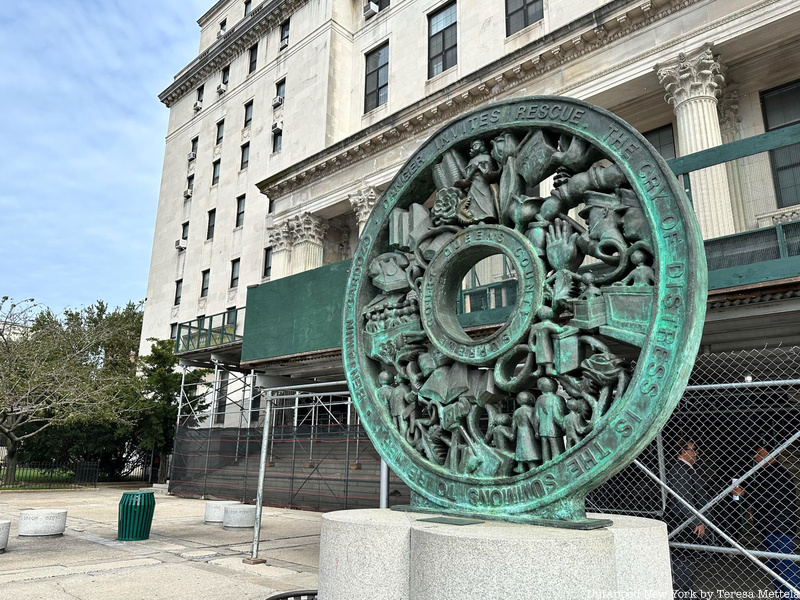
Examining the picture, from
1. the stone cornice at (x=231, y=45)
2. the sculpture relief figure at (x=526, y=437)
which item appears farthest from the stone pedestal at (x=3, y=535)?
the stone cornice at (x=231, y=45)

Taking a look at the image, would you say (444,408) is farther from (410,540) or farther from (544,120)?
(544,120)

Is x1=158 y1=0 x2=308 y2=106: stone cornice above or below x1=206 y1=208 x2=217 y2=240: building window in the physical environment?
above

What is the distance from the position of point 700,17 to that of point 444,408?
16.0m

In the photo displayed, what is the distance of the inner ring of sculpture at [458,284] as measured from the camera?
5082 millimetres

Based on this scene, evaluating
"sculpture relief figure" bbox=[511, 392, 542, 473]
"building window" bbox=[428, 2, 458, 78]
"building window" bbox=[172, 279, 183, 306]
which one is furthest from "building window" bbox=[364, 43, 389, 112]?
→ "sculpture relief figure" bbox=[511, 392, 542, 473]

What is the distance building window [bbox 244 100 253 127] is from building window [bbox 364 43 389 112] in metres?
10.2

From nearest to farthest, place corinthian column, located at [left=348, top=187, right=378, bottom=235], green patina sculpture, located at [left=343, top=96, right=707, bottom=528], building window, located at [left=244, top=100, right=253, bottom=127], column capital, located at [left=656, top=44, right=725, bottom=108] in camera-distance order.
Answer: green patina sculpture, located at [left=343, top=96, right=707, bottom=528] < column capital, located at [left=656, top=44, right=725, bottom=108] < corinthian column, located at [left=348, top=187, right=378, bottom=235] < building window, located at [left=244, top=100, right=253, bottom=127]

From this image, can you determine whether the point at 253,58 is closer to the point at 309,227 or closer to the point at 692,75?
the point at 309,227

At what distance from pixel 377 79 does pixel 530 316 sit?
27.1 metres

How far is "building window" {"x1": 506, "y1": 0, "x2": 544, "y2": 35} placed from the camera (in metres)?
22.9

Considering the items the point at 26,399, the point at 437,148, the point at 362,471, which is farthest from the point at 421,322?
the point at 26,399

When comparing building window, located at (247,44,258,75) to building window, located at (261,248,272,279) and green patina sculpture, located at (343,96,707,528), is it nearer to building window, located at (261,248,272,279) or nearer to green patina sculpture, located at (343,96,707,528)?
building window, located at (261,248,272,279)

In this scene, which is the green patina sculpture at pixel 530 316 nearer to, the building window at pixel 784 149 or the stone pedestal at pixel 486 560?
the stone pedestal at pixel 486 560

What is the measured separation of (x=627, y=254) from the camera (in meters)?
4.71
